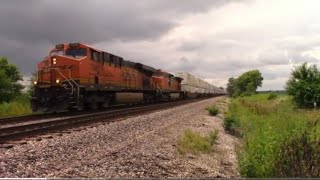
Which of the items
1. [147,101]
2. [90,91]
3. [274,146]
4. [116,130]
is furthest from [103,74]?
[274,146]

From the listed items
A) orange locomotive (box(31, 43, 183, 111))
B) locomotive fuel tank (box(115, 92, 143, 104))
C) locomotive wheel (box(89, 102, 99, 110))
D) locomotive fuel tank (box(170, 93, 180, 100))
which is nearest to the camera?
orange locomotive (box(31, 43, 183, 111))

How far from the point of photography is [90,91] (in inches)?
864

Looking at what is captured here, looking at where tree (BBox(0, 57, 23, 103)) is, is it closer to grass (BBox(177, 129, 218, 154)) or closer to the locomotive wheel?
the locomotive wheel

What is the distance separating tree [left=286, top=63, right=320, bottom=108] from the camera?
33000 mm

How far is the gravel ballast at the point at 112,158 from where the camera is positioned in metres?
7.15

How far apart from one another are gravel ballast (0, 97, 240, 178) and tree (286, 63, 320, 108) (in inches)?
893

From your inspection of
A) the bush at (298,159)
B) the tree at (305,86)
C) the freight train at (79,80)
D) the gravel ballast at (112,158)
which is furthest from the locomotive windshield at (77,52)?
the tree at (305,86)

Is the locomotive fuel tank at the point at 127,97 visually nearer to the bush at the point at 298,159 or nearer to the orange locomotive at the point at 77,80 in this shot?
the orange locomotive at the point at 77,80

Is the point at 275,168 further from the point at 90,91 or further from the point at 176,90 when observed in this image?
the point at 176,90

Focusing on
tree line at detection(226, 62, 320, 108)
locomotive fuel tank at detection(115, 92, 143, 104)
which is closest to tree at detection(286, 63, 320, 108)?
tree line at detection(226, 62, 320, 108)

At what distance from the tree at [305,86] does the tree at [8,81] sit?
85.3 ft

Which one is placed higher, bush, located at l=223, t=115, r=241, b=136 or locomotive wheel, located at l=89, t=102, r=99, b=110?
locomotive wheel, located at l=89, t=102, r=99, b=110

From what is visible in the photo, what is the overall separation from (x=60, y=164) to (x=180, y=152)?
3.30 meters

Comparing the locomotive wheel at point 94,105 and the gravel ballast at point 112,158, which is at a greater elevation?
the locomotive wheel at point 94,105
